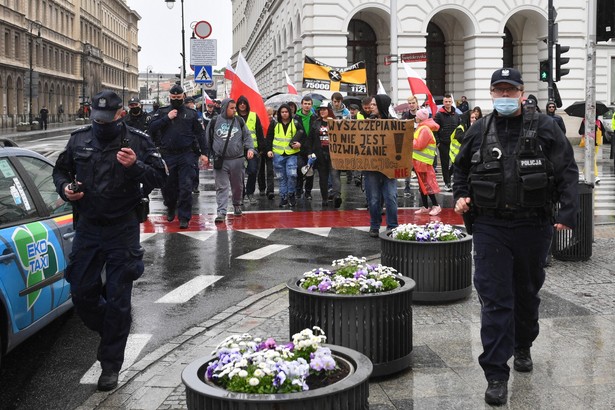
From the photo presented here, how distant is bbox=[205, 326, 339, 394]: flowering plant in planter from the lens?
3412mm

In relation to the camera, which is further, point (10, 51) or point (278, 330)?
point (10, 51)

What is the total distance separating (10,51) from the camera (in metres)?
72.0

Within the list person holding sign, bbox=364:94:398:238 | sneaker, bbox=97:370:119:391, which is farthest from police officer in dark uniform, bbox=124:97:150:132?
sneaker, bbox=97:370:119:391

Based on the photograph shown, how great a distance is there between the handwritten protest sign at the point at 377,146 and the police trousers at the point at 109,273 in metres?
5.94

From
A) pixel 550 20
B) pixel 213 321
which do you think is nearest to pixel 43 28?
pixel 550 20

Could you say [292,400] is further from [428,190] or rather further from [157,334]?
[428,190]

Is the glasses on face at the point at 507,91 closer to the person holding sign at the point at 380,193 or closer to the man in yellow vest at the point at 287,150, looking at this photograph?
the person holding sign at the point at 380,193

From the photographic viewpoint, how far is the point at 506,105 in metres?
4.83

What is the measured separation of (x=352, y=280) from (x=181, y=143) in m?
7.37

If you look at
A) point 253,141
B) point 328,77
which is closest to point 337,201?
point 253,141

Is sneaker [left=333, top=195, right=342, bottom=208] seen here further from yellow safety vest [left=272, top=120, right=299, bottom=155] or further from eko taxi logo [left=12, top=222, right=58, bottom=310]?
eko taxi logo [left=12, top=222, right=58, bottom=310]

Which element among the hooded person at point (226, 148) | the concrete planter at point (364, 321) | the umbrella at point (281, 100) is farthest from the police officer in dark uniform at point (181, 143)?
the umbrella at point (281, 100)

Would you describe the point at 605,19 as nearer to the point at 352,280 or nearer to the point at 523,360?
the point at 523,360

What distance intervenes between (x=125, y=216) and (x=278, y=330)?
1754 mm
